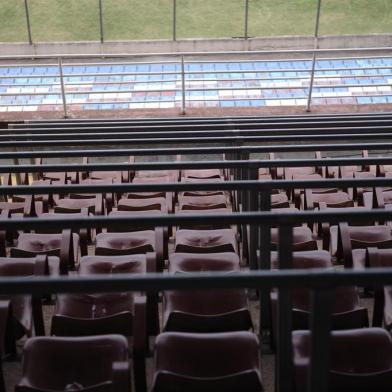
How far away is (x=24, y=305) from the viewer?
9.80 feet

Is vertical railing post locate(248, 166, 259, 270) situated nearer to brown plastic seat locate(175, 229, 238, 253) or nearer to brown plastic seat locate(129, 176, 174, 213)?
brown plastic seat locate(175, 229, 238, 253)

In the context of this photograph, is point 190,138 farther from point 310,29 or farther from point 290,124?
point 310,29

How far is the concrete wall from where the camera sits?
1484cm

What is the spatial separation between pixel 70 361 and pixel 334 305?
1172 millimetres

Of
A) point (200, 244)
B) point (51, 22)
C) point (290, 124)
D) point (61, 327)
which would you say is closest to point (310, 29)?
point (51, 22)

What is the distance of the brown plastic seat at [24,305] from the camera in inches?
116

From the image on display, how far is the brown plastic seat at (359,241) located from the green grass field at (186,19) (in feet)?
42.0

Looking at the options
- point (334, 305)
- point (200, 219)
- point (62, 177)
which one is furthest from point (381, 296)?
point (62, 177)

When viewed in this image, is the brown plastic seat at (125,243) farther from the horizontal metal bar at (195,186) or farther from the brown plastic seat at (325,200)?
the brown plastic seat at (325,200)

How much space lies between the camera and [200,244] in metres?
3.66

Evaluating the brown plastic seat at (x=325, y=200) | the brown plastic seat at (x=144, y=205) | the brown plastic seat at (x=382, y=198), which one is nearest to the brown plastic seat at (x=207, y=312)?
the brown plastic seat at (x=144, y=205)

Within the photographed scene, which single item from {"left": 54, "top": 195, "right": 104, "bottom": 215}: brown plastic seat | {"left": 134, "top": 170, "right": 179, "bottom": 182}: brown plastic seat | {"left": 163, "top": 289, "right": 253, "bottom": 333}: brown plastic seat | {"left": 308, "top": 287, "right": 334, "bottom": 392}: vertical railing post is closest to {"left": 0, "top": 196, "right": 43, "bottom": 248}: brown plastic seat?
{"left": 54, "top": 195, "right": 104, "bottom": 215}: brown plastic seat

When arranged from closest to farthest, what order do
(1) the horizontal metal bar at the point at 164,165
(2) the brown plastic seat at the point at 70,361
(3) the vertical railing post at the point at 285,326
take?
(3) the vertical railing post at the point at 285,326 → (2) the brown plastic seat at the point at 70,361 → (1) the horizontal metal bar at the point at 164,165

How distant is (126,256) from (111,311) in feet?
1.38
